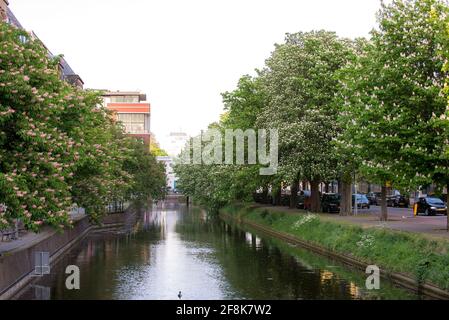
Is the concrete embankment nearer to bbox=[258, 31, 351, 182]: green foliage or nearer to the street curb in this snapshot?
the street curb

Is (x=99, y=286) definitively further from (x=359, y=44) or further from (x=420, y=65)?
(x=359, y=44)

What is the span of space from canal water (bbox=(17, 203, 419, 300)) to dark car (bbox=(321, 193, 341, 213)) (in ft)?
32.6

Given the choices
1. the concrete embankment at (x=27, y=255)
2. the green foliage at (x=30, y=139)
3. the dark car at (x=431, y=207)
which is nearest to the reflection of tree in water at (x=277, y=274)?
the green foliage at (x=30, y=139)

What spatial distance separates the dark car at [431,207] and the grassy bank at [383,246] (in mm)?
12001

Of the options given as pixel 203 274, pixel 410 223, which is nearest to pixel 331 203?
pixel 410 223

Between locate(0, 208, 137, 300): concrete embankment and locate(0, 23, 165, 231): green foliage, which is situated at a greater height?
locate(0, 23, 165, 231): green foliage

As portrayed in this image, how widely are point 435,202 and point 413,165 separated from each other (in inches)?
992

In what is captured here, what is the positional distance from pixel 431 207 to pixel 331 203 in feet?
27.3

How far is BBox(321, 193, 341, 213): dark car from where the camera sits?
181 ft

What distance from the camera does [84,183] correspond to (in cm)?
3638

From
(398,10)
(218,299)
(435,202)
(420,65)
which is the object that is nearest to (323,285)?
(218,299)

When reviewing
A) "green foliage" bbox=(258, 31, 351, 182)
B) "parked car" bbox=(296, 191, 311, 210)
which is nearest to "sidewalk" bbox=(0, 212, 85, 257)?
"green foliage" bbox=(258, 31, 351, 182)

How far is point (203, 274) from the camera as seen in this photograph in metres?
30.0

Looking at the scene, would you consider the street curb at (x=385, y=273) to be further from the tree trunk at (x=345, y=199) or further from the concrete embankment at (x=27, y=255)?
the concrete embankment at (x=27, y=255)
